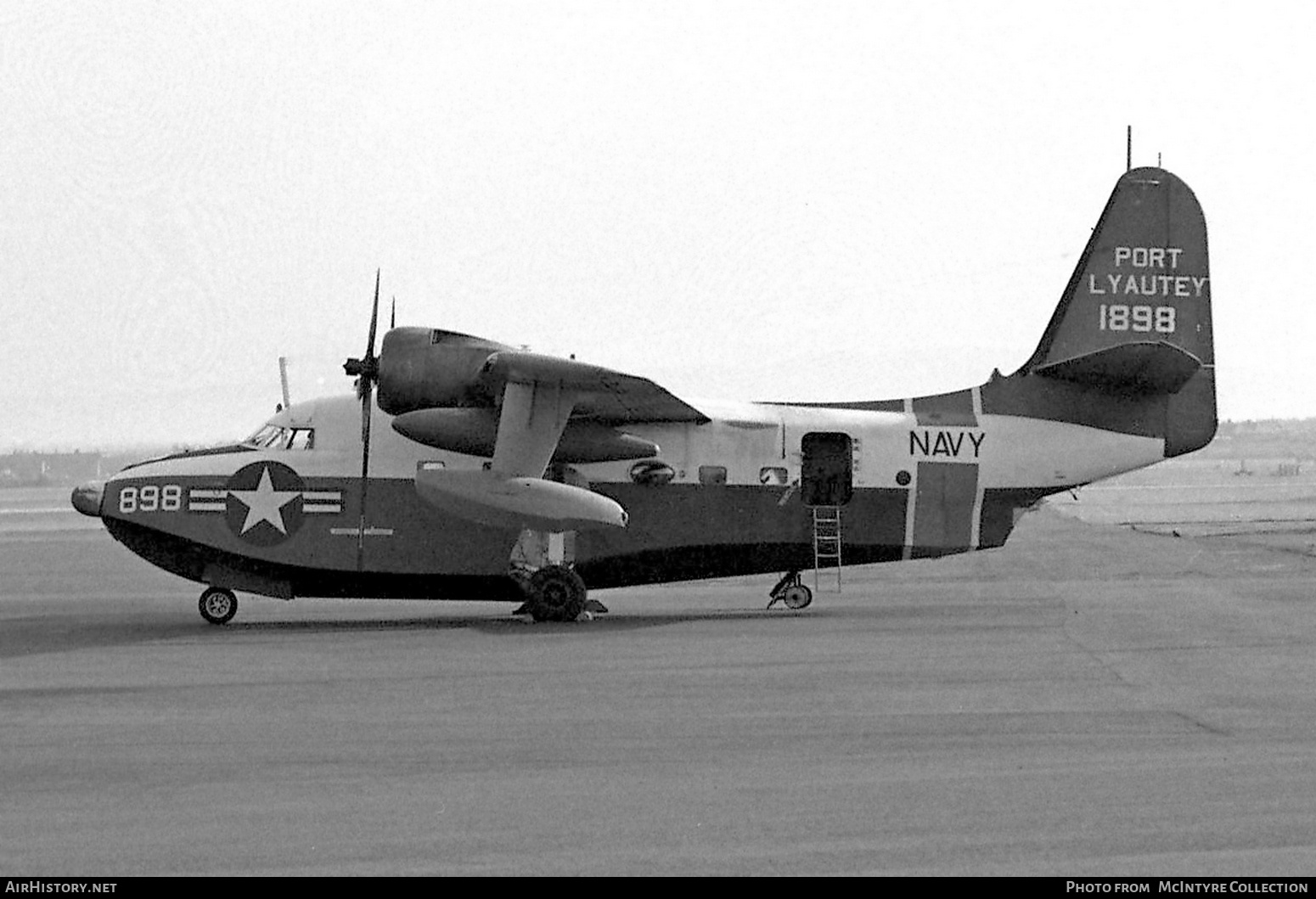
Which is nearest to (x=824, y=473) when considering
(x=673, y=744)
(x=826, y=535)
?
(x=826, y=535)

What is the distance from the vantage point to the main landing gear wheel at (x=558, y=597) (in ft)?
68.9

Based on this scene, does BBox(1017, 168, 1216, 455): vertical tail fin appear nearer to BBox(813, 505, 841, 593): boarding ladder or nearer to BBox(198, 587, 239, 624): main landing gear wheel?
BBox(813, 505, 841, 593): boarding ladder

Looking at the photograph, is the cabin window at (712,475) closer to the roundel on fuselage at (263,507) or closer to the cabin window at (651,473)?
the cabin window at (651,473)

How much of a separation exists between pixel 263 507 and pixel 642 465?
198 inches

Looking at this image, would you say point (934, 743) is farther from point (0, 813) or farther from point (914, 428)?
point (914, 428)

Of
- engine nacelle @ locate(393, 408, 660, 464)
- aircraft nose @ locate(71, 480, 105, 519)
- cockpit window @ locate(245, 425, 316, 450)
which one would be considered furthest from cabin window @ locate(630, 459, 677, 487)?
aircraft nose @ locate(71, 480, 105, 519)

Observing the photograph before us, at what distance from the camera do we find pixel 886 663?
15.4 m

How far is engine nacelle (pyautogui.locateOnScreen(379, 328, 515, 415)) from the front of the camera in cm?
2058

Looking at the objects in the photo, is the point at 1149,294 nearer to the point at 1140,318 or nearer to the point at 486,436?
the point at 1140,318

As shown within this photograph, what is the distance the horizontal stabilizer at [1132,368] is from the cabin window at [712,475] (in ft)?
15.6

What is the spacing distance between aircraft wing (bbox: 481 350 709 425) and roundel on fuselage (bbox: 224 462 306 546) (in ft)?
10.7

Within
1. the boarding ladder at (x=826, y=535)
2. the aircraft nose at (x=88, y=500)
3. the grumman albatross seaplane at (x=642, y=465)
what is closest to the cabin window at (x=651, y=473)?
the grumman albatross seaplane at (x=642, y=465)

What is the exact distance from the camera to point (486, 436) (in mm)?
21297

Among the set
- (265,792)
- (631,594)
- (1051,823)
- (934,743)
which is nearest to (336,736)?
(265,792)
